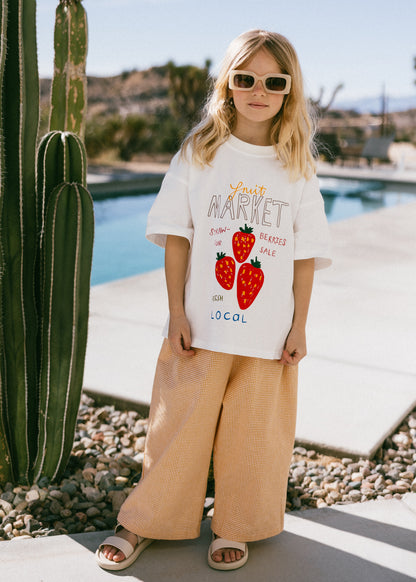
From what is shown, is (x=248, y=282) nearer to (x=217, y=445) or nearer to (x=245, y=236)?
(x=245, y=236)

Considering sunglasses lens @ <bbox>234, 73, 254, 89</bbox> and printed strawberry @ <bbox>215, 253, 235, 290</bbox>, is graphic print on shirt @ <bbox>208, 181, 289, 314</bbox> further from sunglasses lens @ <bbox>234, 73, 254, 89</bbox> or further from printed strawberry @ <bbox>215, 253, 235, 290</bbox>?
sunglasses lens @ <bbox>234, 73, 254, 89</bbox>

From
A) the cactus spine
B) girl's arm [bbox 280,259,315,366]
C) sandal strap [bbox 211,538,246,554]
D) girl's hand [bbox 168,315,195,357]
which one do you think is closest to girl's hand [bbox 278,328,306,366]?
girl's arm [bbox 280,259,315,366]

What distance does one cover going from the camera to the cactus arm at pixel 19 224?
2.19 metres

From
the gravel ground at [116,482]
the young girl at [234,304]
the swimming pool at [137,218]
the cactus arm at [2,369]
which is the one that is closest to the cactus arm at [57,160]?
the cactus arm at [2,369]

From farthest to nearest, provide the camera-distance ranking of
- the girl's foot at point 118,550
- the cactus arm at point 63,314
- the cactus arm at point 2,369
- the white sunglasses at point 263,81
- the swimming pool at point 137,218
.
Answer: the swimming pool at point 137,218 < the cactus arm at point 63,314 < the cactus arm at point 2,369 < the girl's foot at point 118,550 < the white sunglasses at point 263,81

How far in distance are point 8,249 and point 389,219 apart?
791cm

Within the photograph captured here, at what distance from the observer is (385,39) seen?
10506 centimetres

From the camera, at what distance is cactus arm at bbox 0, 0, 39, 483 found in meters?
2.19

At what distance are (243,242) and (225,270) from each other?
10 cm

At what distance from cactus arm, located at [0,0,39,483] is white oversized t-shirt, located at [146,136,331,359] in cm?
57

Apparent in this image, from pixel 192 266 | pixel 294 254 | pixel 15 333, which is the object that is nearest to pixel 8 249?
pixel 15 333

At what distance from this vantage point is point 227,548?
2.04 m

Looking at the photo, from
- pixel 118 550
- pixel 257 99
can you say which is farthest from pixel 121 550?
pixel 257 99

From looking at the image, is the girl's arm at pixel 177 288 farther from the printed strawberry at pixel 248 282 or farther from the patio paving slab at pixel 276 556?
the patio paving slab at pixel 276 556
